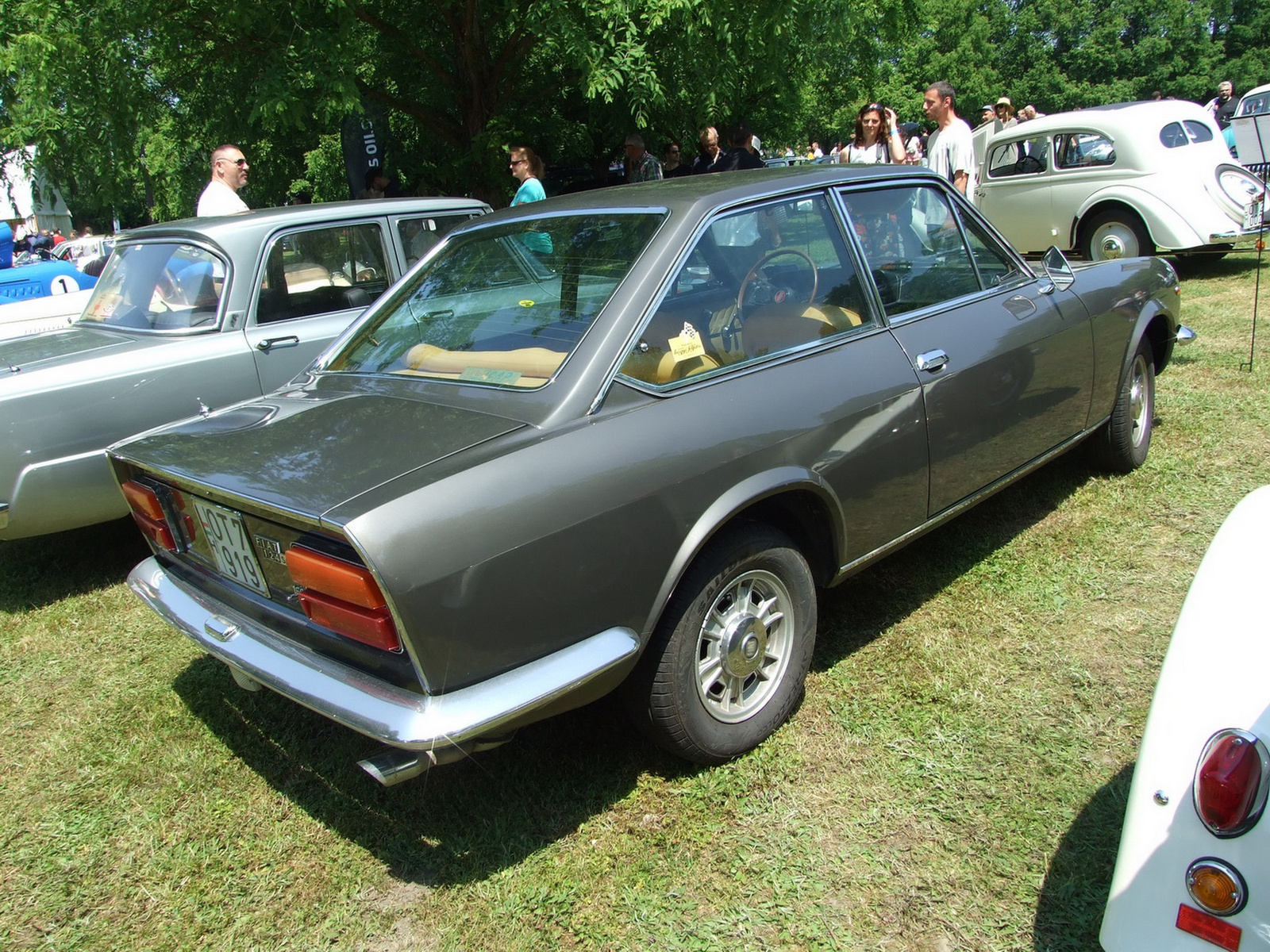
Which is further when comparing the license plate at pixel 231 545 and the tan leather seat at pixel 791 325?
the tan leather seat at pixel 791 325

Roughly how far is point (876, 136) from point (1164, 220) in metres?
3.88

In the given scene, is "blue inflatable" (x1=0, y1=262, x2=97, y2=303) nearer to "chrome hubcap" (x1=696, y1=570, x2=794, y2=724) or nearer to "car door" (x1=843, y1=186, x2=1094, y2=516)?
"car door" (x1=843, y1=186, x2=1094, y2=516)

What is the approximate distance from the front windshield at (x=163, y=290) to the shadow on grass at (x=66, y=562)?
3.76 ft

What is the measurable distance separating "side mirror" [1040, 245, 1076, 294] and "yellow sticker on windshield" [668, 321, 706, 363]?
1.82m

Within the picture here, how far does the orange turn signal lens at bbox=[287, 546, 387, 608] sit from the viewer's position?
2.01 metres

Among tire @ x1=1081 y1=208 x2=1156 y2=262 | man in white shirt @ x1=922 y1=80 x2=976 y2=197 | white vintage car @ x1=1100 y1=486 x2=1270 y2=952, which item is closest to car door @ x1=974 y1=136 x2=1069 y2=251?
tire @ x1=1081 y1=208 x2=1156 y2=262

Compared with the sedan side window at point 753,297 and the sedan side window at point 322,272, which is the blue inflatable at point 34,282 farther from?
the sedan side window at point 753,297

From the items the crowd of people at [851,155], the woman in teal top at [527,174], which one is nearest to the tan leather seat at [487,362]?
the crowd of people at [851,155]

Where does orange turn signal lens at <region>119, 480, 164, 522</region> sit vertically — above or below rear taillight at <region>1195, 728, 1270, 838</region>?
above

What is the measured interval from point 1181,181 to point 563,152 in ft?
→ 29.2

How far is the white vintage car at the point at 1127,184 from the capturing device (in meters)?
9.08

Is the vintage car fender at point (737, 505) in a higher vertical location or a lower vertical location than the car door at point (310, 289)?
lower

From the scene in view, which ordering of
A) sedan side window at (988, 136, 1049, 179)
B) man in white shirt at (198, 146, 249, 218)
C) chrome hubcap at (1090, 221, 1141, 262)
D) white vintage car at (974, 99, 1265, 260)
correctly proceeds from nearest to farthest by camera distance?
man in white shirt at (198, 146, 249, 218)
white vintage car at (974, 99, 1265, 260)
chrome hubcap at (1090, 221, 1141, 262)
sedan side window at (988, 136, 1049, 179)

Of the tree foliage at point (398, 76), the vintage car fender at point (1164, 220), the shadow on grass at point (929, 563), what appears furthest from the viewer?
the vintage car fender at point (1164, 220)
